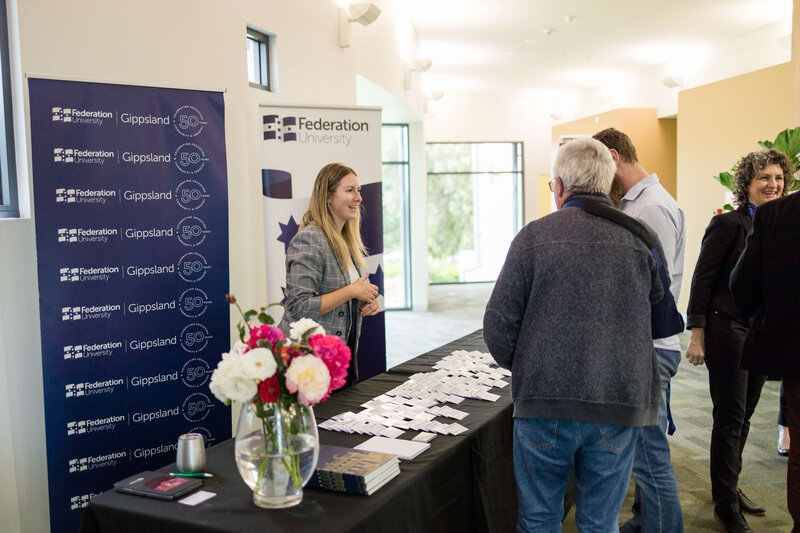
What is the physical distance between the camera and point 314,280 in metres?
2.73

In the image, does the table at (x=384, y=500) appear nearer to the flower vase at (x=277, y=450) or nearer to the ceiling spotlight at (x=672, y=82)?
the flower vase at (x=277, y=450)

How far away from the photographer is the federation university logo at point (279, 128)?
398 cm

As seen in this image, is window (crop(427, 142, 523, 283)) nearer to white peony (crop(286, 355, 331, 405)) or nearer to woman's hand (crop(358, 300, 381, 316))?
woman's hand (crop(358, 300, 381, 316))

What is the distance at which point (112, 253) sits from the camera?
289 cm

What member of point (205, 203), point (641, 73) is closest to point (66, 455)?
point (205, 203)

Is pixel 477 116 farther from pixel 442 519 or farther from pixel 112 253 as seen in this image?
pixel 442 519

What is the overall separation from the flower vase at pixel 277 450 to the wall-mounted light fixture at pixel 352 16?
182 inches

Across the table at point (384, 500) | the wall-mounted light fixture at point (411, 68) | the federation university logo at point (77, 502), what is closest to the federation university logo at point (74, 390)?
the federation university logo at point (77, 502)

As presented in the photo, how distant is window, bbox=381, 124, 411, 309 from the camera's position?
10628mm

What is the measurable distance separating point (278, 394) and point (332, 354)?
0.15 metres

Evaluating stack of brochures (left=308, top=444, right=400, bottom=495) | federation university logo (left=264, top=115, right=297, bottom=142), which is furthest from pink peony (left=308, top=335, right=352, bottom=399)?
federation university logo (left=264, top=115, right=297, bottom=142)

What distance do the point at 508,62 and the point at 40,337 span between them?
9.87m

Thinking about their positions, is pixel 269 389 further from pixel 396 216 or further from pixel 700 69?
pixel 700 69

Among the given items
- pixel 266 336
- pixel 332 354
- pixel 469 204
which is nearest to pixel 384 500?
pixel 332 354
